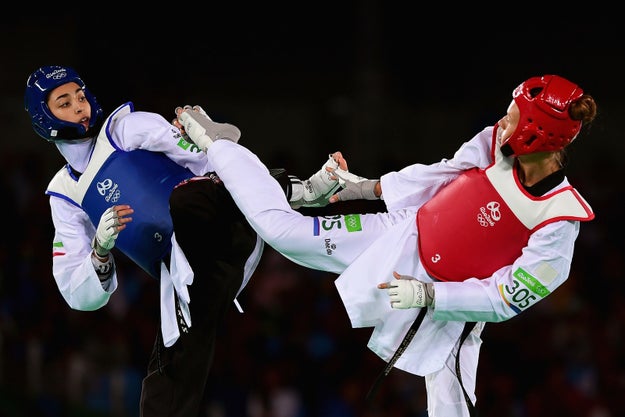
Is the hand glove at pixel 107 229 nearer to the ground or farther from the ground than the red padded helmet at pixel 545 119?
nearer to the ground

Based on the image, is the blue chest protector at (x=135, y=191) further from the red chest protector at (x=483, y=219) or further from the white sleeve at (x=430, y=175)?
the red chest protector at (x=483, y=219)

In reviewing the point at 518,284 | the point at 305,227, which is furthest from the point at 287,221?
the point at 518,284

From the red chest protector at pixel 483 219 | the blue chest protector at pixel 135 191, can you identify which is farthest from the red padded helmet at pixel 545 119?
the blue chest protector at pixel 135 191

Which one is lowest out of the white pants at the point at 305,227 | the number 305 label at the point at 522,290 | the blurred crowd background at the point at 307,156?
the blurred crowd background at the point at 307,156

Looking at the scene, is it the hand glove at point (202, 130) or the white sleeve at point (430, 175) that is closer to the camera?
the white sleeve at point (430, 175)

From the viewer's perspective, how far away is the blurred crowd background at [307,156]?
27.4 feet

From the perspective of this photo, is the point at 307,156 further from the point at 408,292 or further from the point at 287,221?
the point at 408,292

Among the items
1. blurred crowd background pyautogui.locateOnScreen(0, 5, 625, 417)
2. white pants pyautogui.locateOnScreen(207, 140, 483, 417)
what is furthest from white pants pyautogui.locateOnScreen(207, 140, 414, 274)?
blurred crowd background pyautogui.locateOnScreen(0, 5, 625, 417)

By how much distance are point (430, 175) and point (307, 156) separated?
259 inches

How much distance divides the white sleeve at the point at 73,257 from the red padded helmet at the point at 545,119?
86.9 inches

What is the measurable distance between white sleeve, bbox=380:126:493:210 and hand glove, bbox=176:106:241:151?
2.56ft

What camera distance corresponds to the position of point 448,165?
4.59m

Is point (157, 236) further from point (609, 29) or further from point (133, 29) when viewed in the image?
point (609, 29)

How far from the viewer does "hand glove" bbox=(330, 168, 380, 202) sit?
16.0 feet
